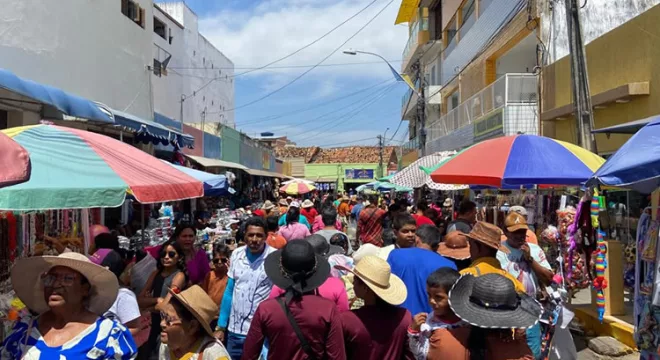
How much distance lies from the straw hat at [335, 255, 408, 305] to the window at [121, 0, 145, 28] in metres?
13.6

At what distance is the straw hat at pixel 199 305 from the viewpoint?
283cm

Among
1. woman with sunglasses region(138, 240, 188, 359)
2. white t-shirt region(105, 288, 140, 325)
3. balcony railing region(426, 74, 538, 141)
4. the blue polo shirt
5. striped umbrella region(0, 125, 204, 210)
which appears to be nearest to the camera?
striped umbrella region(0, 125, 204, 210)

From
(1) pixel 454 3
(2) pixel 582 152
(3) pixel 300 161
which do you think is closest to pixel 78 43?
(2) pixel 582 152

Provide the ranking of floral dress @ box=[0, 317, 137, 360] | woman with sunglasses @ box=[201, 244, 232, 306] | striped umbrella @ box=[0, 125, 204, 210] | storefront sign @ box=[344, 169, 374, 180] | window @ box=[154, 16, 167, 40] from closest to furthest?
1. floral dress @ box=[0, 317, 137, 360]
2. striped umbrella @ box=[0, 125, 204, 210]
3. woman with sunglasses @ box=[201, 244, 232, 306]
4. window @ box=[154, 16, 167, 40]
5. storefront sign @ box=[344, 169, 374, 180]

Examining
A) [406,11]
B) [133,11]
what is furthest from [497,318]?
[406,11]

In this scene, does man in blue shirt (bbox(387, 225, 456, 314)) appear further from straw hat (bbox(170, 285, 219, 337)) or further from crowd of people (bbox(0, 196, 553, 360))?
straw hat (bbox(170, 285, 219, 337))

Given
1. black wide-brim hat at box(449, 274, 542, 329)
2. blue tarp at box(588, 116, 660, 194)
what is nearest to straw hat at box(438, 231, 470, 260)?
blue tarp at box(588, 116, 660, 194)

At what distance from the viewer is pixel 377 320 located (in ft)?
10.4

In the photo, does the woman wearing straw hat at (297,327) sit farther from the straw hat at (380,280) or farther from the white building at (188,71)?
the white building at (188,71)

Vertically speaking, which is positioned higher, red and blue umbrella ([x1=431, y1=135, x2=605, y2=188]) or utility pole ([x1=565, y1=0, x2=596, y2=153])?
utility pole ([x1=565, y1=0, x2=596, y2=153])

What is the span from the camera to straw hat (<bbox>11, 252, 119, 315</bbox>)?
2854mm

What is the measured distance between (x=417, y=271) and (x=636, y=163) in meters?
1.73

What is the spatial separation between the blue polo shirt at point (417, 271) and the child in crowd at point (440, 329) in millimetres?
1007

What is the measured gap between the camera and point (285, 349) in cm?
311
